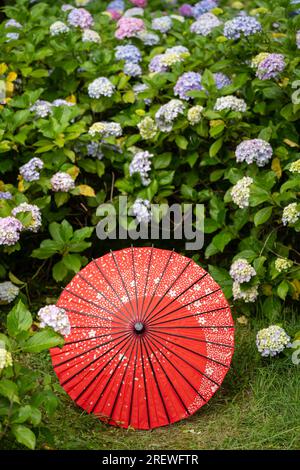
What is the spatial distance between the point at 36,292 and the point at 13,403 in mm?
1435

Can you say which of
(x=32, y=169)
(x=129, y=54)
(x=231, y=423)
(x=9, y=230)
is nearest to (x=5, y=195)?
(x=32, y=169)

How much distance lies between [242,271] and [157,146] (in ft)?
2.76

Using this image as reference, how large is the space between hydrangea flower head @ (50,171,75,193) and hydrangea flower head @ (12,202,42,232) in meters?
0.16

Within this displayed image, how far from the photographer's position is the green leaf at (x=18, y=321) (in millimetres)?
2830

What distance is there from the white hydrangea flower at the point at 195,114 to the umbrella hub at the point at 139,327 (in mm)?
1132

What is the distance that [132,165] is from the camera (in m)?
3.92

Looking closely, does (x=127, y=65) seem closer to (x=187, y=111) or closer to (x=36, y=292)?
(x=187, y=111)

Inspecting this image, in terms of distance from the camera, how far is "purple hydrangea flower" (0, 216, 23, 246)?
3537mm

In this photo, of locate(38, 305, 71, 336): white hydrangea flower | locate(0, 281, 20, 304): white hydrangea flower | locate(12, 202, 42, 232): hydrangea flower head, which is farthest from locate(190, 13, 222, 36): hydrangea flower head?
locate(38, 305, 71, 336): white hydrangea flower

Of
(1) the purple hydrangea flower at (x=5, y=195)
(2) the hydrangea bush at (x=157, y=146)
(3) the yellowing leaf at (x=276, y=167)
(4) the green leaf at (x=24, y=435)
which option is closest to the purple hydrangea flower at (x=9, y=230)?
(2) the hydrangea bush at (x=157, y=146)

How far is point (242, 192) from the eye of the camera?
3660 mm

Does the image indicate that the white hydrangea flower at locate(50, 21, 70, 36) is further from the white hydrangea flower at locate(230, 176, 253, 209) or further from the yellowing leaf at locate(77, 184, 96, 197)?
the white hydrangea flower at locate(230, 176, 253, 209)

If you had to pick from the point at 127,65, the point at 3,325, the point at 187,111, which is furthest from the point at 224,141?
the point at 3,325

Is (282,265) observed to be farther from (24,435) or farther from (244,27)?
(24,435)
